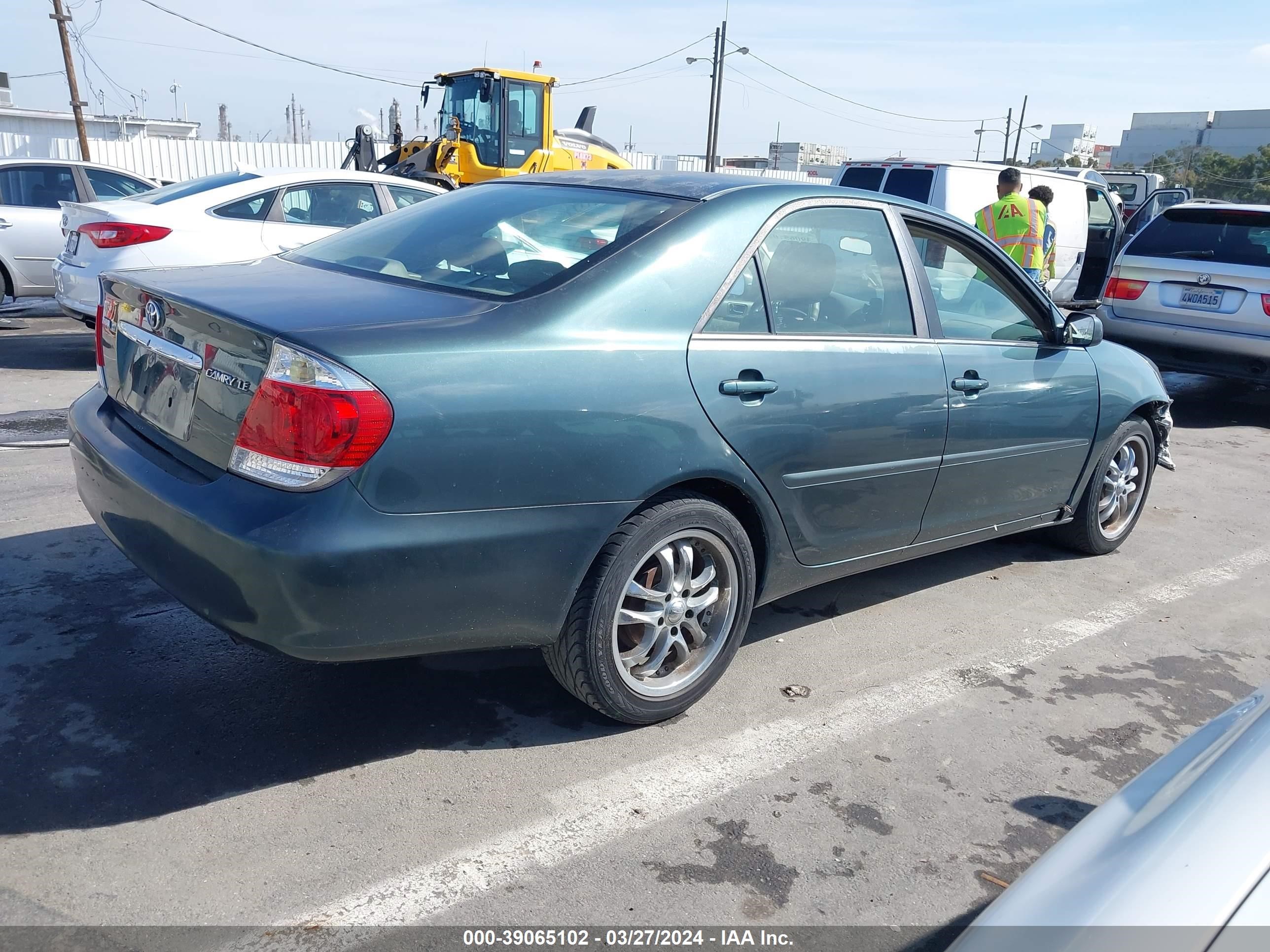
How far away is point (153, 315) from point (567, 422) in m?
1.30

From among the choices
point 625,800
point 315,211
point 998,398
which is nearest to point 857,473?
point 998,398

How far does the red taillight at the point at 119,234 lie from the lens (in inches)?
291

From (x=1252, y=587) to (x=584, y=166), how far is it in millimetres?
15168

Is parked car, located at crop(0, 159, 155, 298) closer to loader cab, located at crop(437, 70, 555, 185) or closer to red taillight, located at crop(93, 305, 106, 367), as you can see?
red taillight, located at crop(93, 305, 106, 367)

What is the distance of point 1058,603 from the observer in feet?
15.0

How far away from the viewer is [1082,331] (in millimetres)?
4547

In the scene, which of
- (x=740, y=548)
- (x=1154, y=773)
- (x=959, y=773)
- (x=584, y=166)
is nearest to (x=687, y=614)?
(x=740, y=548)

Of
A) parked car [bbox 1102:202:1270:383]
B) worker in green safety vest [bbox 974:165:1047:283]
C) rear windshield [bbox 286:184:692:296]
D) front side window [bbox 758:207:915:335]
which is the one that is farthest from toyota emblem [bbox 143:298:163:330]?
parked car [bbox 1102:202:1270:383]

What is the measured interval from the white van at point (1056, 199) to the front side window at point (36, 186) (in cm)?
741

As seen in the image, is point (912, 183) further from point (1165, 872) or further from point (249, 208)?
point (1165, 872)

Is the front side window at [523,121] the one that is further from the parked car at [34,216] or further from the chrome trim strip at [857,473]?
the chrome trim strip at [857,473]

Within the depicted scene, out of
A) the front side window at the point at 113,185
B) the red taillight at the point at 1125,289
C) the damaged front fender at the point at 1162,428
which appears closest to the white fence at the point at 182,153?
the front side window at the point at 113,185

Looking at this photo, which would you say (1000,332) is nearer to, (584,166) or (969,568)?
(969,568)

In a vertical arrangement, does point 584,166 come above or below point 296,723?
above
